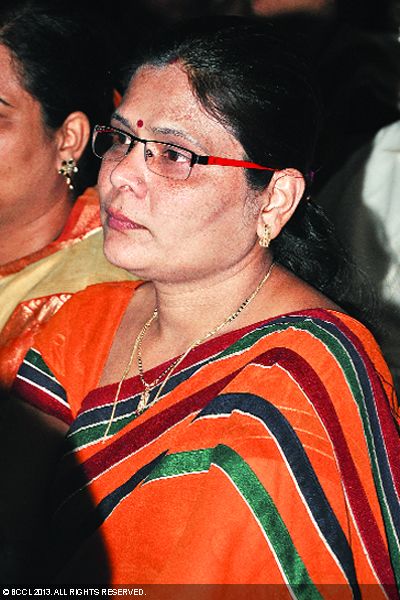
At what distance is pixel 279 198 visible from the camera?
6.30 feet

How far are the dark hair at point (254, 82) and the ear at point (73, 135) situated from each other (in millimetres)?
687

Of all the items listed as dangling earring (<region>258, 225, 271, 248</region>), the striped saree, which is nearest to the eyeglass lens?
dangling earring (<region>258, 225, 271, 248</region>)

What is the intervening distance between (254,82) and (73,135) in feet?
3.20

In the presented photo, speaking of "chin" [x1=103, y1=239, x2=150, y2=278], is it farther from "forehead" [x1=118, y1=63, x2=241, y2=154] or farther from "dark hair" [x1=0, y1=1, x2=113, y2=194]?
"dark hair" [x1=0, y1=1, x2=113, y2=194]

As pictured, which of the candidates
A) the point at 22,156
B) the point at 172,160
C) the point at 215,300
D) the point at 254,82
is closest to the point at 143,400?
the point at 215,300

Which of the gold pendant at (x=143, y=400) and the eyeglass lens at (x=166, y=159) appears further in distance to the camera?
the gold pendant at (x=143, y=400)

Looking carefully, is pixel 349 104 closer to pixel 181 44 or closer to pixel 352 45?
pixel 352 45

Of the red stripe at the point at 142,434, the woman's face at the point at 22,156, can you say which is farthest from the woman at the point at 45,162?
the red stripe at the point at 142,434

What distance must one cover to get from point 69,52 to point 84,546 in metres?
1.44

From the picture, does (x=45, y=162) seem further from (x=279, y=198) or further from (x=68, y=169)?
(x=279, y=198)

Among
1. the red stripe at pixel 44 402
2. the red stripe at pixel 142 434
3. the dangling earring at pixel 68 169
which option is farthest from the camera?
the dangling earring at pixel 68 169

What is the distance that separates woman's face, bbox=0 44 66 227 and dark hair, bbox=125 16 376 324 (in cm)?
66

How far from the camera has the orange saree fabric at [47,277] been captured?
2471mm

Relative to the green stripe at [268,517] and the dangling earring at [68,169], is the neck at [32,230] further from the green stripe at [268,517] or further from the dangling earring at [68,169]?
the green stripe at [268,517]
